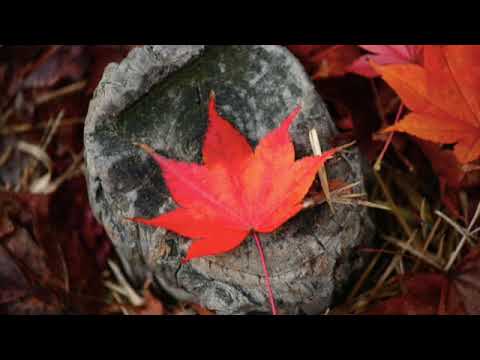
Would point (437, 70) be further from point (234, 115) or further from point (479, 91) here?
point (234, 115)

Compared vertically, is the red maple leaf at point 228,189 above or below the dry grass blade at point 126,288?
above

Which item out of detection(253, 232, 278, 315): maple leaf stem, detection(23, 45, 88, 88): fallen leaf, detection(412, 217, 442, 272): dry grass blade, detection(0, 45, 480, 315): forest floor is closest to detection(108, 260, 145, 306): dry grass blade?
detection(0, 45, 480, 315): forest floor

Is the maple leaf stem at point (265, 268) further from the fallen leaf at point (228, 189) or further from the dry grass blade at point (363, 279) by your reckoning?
the dry grass blade at point (363, 279)

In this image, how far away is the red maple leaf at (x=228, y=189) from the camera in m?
0.80

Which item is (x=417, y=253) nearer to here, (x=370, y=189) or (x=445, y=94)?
(x=370, y=189)

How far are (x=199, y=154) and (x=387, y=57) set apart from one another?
44cm

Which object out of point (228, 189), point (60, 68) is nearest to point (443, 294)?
point (228, 189)

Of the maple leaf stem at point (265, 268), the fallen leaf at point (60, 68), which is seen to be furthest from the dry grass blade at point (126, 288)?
the fallen leaf at point (60, 68)

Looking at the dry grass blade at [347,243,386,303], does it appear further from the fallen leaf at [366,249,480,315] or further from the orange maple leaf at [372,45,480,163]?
the orange maple leaf at [372,45,480,163]

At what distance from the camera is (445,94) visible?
2.84 ft

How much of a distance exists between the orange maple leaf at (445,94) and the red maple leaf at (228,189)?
230 millimetres

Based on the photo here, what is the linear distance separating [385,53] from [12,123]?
105 centimetres

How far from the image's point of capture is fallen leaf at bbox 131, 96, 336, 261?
0.80 m

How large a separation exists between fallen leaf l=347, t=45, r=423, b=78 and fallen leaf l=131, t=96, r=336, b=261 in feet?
0.95
